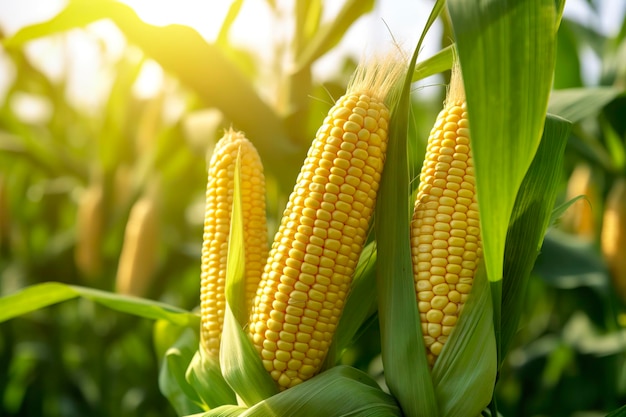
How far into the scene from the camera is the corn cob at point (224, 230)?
1.15 metres

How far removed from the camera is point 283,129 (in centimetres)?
176

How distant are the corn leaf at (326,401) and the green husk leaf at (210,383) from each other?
0.19 m

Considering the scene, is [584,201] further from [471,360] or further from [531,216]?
[471,360]

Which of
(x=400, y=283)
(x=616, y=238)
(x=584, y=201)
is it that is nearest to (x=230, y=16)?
(x=400, y=283)

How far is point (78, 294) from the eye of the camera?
1.38 m

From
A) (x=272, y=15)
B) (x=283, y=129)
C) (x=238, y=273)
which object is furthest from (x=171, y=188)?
(x=238, y=273)

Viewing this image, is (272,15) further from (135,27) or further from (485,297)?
(485,297)

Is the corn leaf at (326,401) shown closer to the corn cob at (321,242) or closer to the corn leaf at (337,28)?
the corn cob at (321,242)

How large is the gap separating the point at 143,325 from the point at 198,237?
626 millimetres

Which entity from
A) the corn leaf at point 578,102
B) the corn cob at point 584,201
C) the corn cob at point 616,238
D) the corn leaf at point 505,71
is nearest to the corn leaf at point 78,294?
the corn leaf at point 505,71

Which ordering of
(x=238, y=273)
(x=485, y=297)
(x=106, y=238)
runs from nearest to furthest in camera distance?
1. (x=485, y=297)
2. (x=238, y=273)
3. (x=106, y=238)

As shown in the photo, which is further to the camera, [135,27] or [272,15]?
[272,15]

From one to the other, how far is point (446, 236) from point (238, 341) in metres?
0.34

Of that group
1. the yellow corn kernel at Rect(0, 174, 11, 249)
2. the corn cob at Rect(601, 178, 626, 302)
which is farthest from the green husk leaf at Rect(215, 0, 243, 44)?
the yellow corn kernel at Rect(0, 174, 11, 249)
